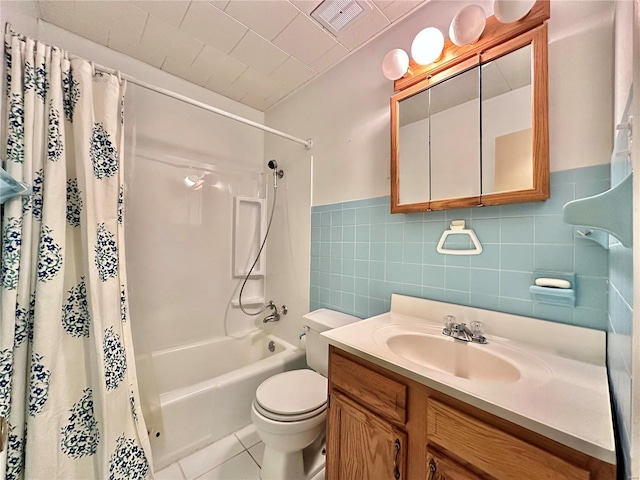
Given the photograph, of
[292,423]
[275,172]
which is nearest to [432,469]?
[292,423]

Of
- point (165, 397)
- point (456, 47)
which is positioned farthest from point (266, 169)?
point (165, 397)

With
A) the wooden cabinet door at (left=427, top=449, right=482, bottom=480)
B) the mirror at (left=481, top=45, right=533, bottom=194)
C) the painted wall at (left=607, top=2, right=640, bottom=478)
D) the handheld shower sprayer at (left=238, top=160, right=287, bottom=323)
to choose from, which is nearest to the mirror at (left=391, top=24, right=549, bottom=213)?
the mirror at (left=481, top=45, right=533, bottom=194)

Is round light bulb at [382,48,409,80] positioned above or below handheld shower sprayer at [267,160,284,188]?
above

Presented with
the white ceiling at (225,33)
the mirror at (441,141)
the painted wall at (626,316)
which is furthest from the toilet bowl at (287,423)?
the white ceiling at (225,33)

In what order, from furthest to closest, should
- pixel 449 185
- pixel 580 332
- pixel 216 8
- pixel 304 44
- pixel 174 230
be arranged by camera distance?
pixel 174 230 < pixel 304 44 < pixel 216 8 < pixel 449 185 < pixel 580 332

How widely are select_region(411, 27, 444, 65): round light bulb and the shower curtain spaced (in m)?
1.43

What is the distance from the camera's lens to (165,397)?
133 cm

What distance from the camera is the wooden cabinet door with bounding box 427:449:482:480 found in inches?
24.5

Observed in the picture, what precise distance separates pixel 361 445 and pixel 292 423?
0.38 metres

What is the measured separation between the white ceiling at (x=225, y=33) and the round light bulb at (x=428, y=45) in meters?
0.30

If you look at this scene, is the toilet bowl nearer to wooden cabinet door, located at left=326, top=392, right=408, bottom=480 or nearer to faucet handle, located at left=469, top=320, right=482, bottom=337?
wooden cabinet door, located at left=326, top=392, right=408, bottom=480

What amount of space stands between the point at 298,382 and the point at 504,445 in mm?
1021

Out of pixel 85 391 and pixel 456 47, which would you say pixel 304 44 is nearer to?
pixel 456 47

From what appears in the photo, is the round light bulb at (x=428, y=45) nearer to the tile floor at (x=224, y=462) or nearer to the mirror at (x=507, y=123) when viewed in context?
the mirror at (x=507, y=123)
